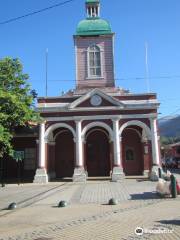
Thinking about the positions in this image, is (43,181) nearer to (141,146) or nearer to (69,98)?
(69,98)

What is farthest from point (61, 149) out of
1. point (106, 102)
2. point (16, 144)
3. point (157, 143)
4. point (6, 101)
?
point (6, 101)

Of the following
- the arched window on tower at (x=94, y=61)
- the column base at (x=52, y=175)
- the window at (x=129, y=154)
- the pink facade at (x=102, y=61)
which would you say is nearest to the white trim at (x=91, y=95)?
the pink facade at (x=102, y=61)

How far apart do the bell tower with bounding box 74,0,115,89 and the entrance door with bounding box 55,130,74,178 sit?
5.59 m

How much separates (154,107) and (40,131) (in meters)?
10.2

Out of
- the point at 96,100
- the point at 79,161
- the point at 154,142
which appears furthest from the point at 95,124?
the point at 154,142

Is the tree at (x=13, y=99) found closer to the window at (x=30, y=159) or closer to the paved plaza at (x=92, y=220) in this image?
the paved plaza at (x=92, y=220)

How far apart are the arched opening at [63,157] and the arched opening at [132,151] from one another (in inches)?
207

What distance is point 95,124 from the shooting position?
30125 millimetres

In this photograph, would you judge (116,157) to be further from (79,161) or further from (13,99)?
(13,99)

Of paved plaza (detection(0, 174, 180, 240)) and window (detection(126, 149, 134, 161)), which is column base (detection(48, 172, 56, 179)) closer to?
window (detection(126, 149, 134, 161))

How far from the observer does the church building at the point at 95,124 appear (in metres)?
29.8

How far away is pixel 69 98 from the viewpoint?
31.2 meters

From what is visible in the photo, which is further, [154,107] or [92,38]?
[92,38]

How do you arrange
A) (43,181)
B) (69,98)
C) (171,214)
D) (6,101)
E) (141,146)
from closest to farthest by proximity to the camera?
(171,214), (6,101), (43,181), (69,98), (141,146)
